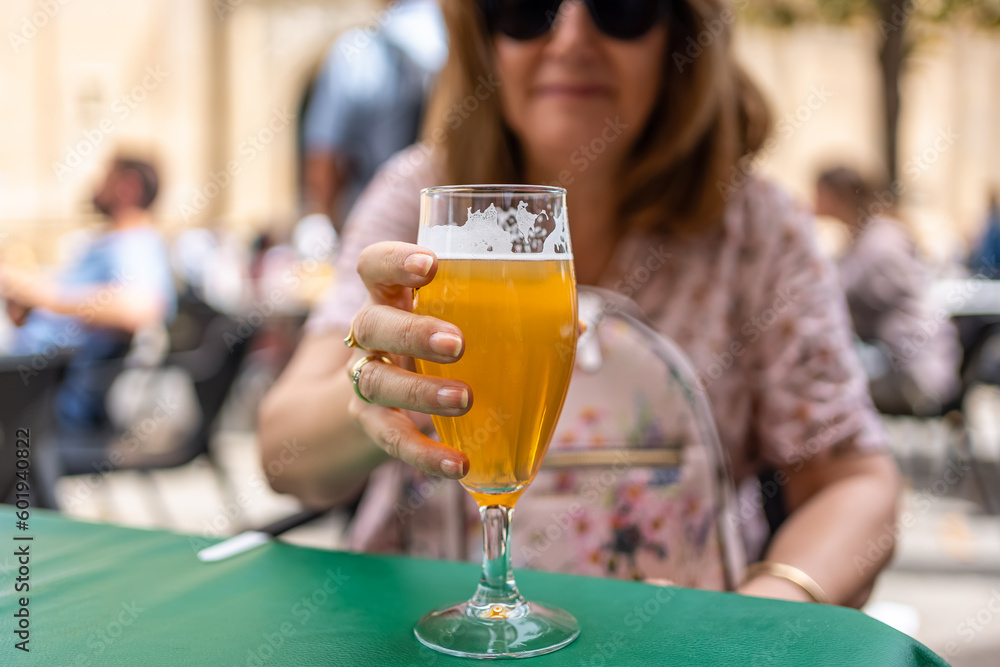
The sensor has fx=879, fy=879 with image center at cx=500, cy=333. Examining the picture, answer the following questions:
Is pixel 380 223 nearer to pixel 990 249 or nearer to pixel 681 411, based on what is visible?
pixel 681 411

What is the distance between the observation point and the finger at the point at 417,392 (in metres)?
0.78

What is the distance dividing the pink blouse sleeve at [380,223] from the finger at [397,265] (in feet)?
2.18

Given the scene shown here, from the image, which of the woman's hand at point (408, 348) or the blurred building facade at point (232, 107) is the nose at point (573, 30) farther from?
the blurred building facade at point (232, 107)

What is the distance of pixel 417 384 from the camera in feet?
2.60

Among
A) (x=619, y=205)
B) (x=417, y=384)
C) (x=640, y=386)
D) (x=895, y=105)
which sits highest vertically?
(x=895, y=105)

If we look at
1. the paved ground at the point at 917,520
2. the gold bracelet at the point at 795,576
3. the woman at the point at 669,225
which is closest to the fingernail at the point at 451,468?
the woman at the point at 669,225

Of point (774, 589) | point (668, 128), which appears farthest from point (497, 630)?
point (668, 128)

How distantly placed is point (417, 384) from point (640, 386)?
653 mm

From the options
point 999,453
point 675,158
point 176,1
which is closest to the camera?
point 675,158

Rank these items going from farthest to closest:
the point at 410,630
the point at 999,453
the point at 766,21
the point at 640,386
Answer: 1. the point at 766,21
2. the point at 999,453
3. the point at 640,386
4. the point at 410,630

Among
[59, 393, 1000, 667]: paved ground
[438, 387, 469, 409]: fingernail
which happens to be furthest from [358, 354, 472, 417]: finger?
[59, 393, 1000, 667]: paved ground

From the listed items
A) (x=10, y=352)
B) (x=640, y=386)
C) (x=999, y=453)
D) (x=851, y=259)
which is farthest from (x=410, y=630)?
(x=999, y=453)

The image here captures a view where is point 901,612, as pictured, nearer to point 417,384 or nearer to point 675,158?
point 675,158

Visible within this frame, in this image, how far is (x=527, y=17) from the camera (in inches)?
56.2
